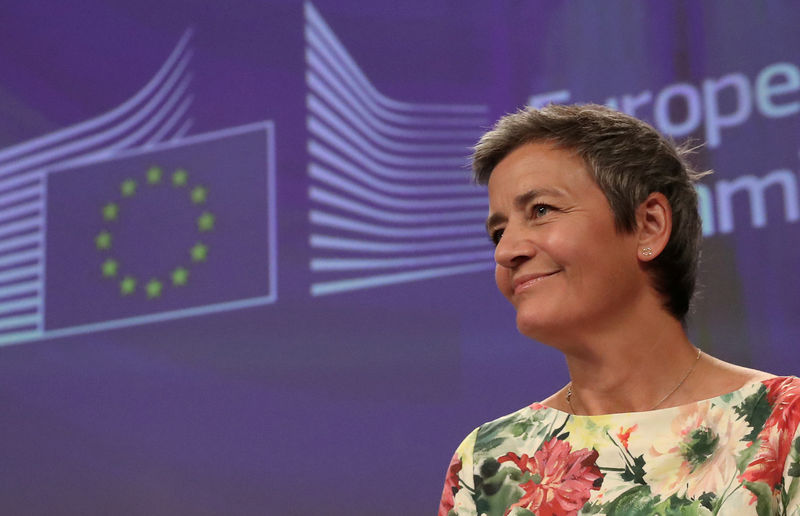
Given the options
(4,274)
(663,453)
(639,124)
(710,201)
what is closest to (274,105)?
(4,274)

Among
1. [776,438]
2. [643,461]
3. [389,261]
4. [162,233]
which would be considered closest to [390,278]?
[389,261]

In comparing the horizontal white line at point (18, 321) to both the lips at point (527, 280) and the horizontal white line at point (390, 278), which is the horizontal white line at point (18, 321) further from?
the lips at point (527, 280)

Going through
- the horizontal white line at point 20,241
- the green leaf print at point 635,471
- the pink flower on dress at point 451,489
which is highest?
the horizontal white line at point 20,241

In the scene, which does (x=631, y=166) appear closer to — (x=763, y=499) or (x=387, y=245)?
(x=763, y=499)

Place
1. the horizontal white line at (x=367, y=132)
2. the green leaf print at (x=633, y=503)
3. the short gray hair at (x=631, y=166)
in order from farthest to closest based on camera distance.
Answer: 1. the horizontal white line at (x=367, y=132)
2. the short gray hair at (x=631, y=166)
3. the green leaf print at (x=633, y=503)

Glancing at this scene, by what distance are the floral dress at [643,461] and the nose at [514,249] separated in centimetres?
25

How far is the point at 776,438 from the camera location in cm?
120

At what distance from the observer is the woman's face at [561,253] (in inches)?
52.3

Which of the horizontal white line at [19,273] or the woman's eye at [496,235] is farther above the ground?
the horizontal white line at [19,273]

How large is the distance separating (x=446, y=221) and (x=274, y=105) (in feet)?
2.41

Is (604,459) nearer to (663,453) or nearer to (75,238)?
(663,453)

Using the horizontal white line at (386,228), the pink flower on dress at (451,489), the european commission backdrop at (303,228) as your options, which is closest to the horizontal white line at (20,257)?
the european commission backdrop at (303,228)

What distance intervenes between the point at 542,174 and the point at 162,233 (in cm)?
212

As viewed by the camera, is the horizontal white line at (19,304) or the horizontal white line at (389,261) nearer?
the horizontal white line at (389,261)
